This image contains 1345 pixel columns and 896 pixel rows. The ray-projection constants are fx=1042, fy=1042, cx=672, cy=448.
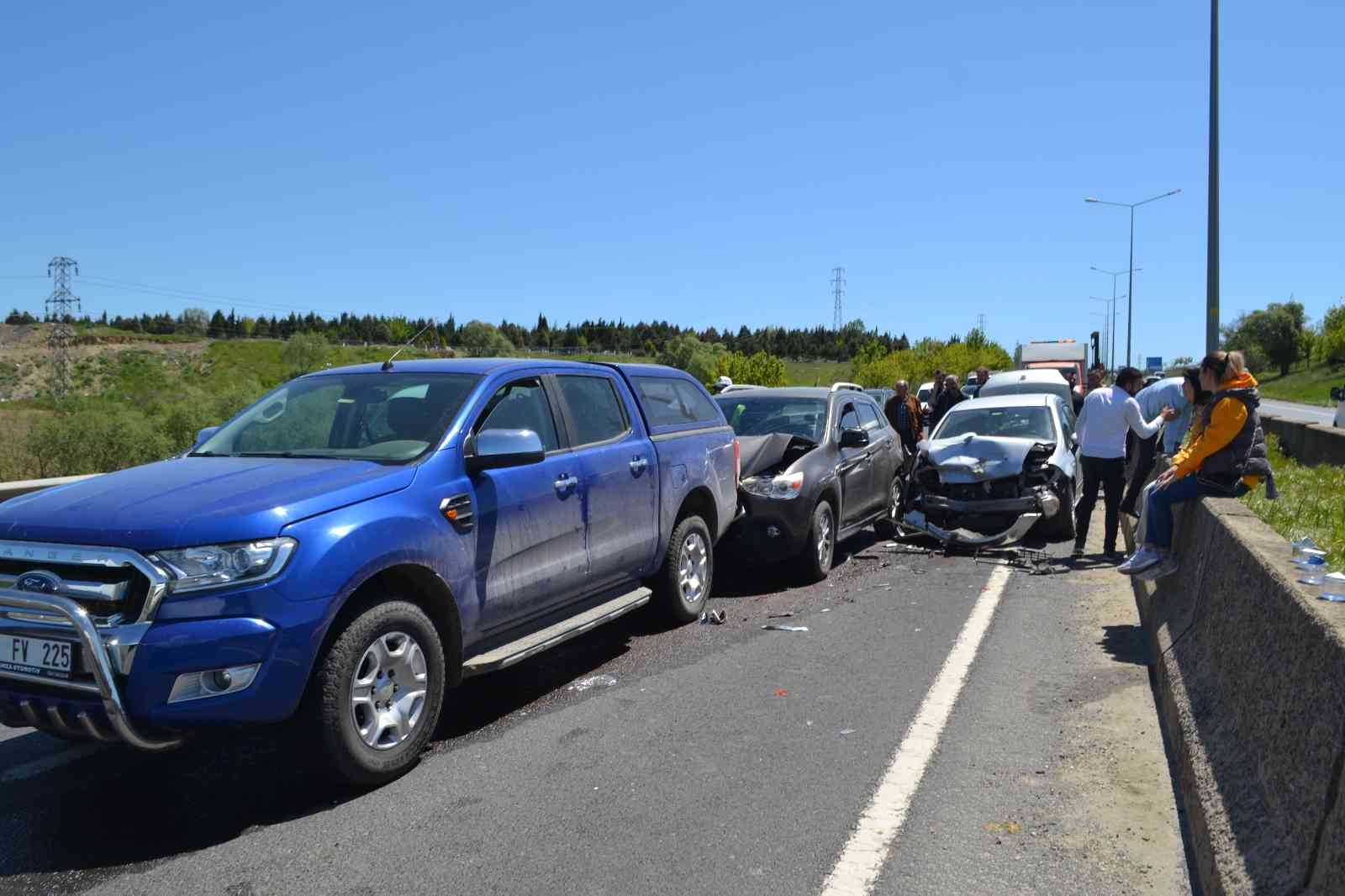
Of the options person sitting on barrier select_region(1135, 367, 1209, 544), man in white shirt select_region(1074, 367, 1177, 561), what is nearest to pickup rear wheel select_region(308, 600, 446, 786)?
person sitting on barrier select_region(1135, 367, 1209, 544)

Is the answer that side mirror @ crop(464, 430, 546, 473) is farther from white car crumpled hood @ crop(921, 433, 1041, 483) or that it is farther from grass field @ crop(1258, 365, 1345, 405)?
grass field @ crop(1258, 365, 1345, 405)

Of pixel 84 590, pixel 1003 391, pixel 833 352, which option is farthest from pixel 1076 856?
pixel 833 352

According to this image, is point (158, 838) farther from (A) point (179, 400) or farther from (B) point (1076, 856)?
(A) point (179, 400)

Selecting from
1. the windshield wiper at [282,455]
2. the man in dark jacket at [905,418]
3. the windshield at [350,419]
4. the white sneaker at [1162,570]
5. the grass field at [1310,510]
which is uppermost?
the windshield at [350,419]

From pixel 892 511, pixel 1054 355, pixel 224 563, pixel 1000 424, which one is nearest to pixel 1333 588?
pixel 224 563

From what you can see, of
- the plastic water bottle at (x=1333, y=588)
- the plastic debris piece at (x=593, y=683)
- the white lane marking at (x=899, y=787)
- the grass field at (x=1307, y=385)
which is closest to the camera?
the plastic water bottle at (x=1333, y=588)

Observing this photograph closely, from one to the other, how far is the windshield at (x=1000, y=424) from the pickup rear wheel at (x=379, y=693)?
8.36m

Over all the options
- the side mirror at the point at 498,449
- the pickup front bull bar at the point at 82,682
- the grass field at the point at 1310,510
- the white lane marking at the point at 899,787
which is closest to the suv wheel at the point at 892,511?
the grass field at the point at 1310,510

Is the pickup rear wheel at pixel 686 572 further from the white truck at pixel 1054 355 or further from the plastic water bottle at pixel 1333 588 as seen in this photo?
the white truck at pixel 1054 355

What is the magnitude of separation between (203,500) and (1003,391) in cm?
1620

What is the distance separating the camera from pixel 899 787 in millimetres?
4445

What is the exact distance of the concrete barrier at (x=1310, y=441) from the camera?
46.7ft

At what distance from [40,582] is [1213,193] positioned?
63.2 ft

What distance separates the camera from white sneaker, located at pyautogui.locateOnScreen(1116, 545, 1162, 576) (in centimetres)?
696
